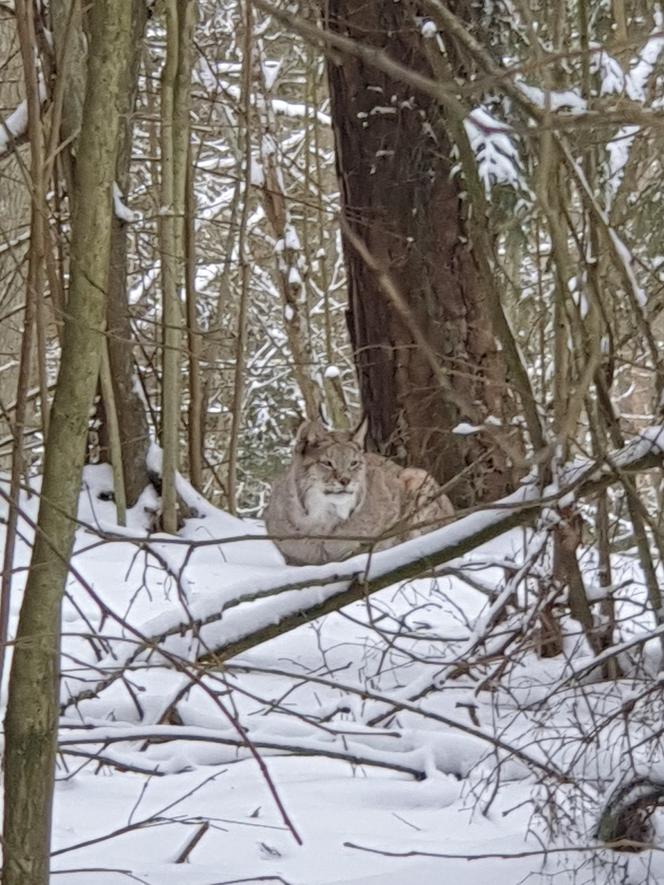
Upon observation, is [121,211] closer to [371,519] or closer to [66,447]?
[371,519]

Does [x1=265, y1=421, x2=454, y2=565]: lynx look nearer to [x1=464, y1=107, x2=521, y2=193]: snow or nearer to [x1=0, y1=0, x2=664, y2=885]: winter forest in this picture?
[x1=0, y1=0, x2=664, y2=885]: winter forest

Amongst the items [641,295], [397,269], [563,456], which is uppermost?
[397,269]

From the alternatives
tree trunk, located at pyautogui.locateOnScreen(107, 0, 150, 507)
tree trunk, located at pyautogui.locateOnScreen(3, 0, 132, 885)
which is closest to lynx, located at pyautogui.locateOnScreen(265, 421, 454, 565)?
tree trunk, located at pyautogui.locateOnScreen(107, 0, 150, 507)

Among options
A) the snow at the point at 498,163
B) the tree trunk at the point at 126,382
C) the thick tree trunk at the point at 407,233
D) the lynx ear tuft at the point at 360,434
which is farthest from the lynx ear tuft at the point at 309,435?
the snow at the point at 498,163

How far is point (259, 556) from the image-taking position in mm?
6633

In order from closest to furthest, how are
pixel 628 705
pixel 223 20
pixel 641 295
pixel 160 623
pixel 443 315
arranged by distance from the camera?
pixel 628 705, pixel 641 295, pixel 160 623, pixel 443 315, pixel 223 20

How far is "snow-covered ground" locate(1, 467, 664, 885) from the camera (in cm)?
251

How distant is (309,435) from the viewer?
23.4 feet

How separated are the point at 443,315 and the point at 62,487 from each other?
4.97m

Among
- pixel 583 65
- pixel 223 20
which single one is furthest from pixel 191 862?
pixel 223 20

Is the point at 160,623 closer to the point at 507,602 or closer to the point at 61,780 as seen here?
the point at 61,780

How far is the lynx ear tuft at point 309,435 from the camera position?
7094 millimetres

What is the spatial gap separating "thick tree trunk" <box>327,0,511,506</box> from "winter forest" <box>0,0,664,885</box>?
0.02m

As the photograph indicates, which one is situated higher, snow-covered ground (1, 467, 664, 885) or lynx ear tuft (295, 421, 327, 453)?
lynx ear tuft (295, 421, 327, 453)
